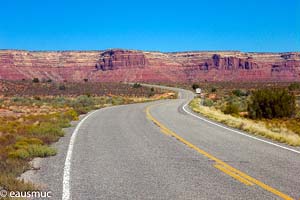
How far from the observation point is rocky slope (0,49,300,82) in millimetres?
170750

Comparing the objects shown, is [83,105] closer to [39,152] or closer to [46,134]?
[46,134]

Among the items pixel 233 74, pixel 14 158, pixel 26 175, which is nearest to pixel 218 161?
pixel 26 175

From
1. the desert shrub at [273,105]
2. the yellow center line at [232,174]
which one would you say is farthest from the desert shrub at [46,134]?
the desert shrub at [273,105]

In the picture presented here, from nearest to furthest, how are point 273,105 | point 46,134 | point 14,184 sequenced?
point 14,184
point 46,134
point 273,105

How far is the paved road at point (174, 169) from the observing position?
20.6 feet

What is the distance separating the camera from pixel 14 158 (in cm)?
906

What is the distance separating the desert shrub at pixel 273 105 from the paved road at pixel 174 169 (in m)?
14.5

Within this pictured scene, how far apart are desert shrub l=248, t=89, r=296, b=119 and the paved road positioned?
1450 centimetres

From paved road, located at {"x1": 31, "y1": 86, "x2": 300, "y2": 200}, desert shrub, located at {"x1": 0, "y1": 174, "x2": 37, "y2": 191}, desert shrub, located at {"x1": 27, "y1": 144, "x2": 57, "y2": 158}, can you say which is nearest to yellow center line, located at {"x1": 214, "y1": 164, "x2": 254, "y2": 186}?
paved road, located at {"x1": 31, "y1": 86, "x2": 300, "y2": 200}

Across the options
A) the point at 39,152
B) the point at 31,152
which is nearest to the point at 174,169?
the point at 39,152

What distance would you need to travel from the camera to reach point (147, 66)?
17962 cm

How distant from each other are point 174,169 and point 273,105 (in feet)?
66.2

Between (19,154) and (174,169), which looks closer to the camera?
(174,169)

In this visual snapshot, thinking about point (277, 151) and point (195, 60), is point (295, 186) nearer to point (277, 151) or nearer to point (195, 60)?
point (277, 151)
